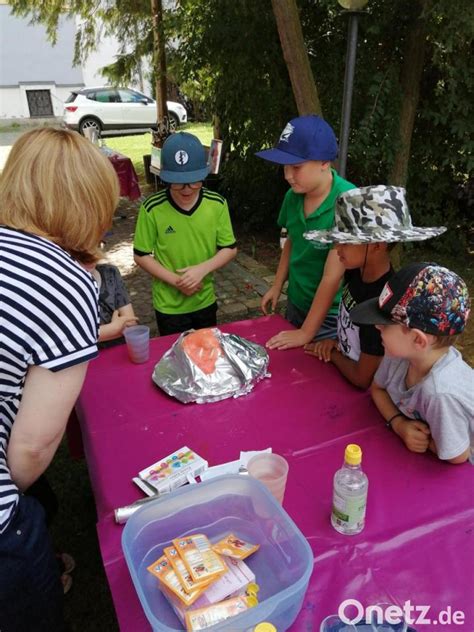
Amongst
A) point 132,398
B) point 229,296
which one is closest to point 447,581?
point 132,398

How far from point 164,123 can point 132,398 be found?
25.5 feet

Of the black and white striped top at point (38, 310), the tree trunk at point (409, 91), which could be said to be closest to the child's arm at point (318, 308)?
the black and white striped top at point (38, 310)

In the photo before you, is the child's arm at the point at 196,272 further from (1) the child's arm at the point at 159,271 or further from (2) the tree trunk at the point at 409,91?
(2) the tree trunk at the point at 409,91

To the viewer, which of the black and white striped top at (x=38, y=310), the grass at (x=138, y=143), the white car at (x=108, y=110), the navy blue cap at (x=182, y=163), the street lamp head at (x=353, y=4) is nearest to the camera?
the black and white striped top at (x=38, y=310)

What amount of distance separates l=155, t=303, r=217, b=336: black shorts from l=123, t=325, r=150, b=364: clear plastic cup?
0.58 m

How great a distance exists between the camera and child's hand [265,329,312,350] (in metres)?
2.23

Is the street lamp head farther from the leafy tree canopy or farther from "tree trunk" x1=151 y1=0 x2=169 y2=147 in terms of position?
"tree trunk" x1=151 y1=0 x2=169 y2=147

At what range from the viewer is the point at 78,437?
2432mm

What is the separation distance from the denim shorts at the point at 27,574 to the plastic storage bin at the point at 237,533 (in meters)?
0.26

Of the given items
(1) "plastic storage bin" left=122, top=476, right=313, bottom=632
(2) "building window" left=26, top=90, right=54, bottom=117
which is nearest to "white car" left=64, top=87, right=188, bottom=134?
(2) "building window" left=26, top=90, right=54, bottom=117

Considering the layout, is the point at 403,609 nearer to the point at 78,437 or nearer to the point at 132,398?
the point at 132,398

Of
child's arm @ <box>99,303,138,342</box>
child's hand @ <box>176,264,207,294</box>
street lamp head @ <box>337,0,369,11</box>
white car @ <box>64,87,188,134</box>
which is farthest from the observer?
white car @ <box>64,87,188,134</box>

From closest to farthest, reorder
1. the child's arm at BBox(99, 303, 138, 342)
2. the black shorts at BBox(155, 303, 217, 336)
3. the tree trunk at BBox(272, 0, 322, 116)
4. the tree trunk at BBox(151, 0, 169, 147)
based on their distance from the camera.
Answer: the child's arm at BBox(99, 303, 138, 342) → the black shorts at BBox(155, 303, 217, 336) → the tree trunk at BBox(272, 0, 322, 116) → the tree trunk at BBox(151, 0, 169, 147)

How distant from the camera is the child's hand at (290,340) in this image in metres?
2.23
